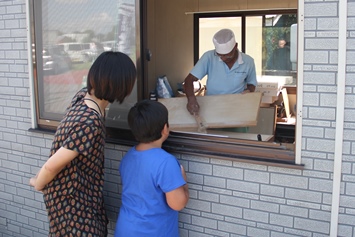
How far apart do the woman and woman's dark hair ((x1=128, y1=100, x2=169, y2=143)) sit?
0.13 metres

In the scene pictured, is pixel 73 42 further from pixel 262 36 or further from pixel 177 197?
pixel 262 36

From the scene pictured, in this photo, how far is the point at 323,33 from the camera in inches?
93.1

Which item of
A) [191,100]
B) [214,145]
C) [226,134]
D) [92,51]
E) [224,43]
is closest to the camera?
[214,145]

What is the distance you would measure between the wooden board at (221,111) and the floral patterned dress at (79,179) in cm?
86

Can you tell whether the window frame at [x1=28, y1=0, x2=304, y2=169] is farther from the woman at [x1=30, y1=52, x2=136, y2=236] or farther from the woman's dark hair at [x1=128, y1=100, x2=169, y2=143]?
the woman at [x1=30, y1=52, x2=136, y2=236]

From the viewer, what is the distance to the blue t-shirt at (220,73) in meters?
4.01

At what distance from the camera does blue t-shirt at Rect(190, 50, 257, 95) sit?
158 inches

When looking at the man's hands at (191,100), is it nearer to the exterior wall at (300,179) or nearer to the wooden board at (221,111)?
the wooden board at (221,111)

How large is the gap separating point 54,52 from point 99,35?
1.66 ft

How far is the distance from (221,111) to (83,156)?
128cm

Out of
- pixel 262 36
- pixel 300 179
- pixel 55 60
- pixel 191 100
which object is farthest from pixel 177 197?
pixel 262 36

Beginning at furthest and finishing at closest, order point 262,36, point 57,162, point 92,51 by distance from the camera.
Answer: point 262,36 < point 92,51 < point 57,162

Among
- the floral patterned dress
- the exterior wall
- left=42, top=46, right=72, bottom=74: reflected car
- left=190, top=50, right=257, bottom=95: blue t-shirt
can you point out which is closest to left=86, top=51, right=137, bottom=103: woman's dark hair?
the floral patterned dress

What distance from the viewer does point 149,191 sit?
2475 millimetres
